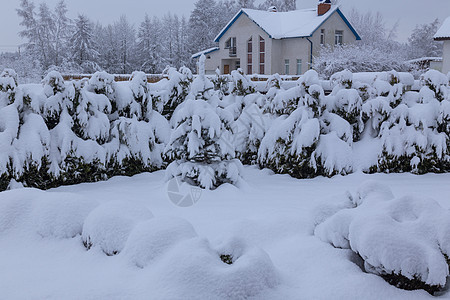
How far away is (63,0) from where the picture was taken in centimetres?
4831

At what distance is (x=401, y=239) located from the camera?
3328 mm

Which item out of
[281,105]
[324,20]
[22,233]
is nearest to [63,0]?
[324,20]

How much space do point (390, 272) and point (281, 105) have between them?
615 cm

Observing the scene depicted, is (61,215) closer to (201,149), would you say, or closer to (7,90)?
(201,149)

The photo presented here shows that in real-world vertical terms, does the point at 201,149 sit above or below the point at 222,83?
below

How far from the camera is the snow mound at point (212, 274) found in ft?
9.89

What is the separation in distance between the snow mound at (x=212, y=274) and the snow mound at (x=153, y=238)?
16 centimetres

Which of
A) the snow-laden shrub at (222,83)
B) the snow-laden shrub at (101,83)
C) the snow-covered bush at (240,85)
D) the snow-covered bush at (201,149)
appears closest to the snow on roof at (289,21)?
the snow-laden shrub at (222,83)

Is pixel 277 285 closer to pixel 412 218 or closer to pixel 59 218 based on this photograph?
pixel 412 218

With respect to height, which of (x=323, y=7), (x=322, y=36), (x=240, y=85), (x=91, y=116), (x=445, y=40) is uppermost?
(x=323, y=7)

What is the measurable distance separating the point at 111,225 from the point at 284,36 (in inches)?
1313

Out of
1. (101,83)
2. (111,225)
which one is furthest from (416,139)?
(111,225)

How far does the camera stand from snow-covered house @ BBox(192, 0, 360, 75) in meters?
34.2

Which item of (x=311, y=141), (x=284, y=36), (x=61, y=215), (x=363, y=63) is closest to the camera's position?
(x=61, y=215)
